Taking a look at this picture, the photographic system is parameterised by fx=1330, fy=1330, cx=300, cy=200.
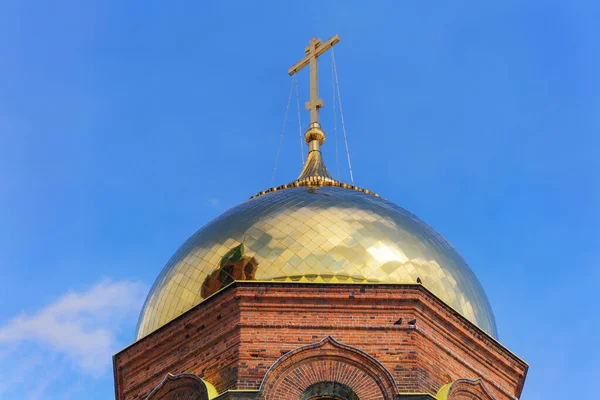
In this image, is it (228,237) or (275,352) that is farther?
(228,237)

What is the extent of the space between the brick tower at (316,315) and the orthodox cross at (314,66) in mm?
2683

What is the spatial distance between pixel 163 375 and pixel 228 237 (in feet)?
6.43

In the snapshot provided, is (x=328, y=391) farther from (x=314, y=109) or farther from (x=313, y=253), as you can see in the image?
(x=314, y=109)

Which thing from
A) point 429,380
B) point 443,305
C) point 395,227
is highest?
point 395,227

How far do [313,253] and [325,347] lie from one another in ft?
4.48

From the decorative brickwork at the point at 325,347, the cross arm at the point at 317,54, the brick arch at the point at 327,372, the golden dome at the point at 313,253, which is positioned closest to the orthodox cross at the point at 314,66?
the cross arm at the point at 317,54

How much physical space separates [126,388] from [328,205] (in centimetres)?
352

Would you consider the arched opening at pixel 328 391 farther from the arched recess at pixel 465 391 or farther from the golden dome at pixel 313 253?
the golden dome at pixel 313 253

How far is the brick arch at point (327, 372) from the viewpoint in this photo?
15391mm

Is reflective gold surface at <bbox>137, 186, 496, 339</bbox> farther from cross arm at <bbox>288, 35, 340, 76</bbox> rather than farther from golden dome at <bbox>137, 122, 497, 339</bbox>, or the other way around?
cross arm at <bbox>288, 35, 340, 76</bbox>

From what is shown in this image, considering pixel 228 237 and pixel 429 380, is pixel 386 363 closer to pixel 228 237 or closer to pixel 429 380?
pixel 429 380

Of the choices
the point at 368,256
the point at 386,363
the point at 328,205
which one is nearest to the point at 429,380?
the point at 386,363

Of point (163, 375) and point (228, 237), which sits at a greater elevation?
point (228, 237)

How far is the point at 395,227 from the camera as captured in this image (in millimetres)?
17359
